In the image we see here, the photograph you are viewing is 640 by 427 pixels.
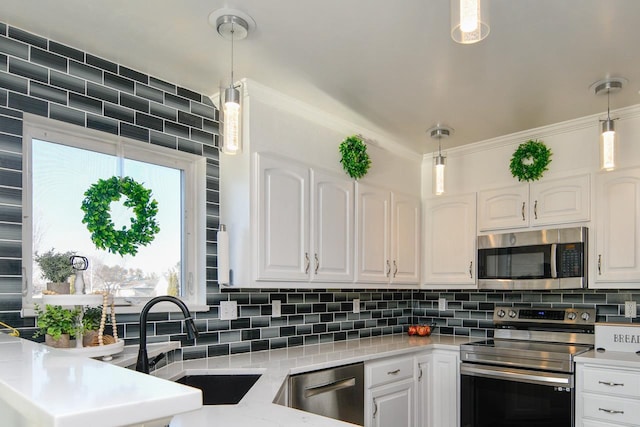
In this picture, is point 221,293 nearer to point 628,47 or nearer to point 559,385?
point 559,385

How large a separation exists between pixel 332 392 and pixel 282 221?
39.1 inches

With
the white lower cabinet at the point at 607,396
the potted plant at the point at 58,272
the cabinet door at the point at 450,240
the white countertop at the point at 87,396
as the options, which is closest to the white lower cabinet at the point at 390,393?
the cabinet door at the point at 450,240

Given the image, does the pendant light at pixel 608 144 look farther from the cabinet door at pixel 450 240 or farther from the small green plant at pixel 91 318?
the small green plant at pixel 91 318

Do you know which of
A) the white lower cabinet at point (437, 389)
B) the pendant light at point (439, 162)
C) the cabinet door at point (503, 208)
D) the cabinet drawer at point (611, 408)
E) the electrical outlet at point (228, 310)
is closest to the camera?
the cabinet drawer at point (611, 408)

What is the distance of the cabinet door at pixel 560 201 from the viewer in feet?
10.5

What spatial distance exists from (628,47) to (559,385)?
1.95m

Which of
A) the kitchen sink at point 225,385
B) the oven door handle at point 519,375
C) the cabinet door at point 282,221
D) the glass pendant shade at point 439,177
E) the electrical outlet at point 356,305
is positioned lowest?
the oven door handle at point 519,375

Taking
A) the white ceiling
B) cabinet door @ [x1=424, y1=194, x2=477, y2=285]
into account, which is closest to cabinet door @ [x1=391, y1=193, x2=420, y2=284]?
cabinet door @ [x1=424, y1=194, x2=477, y2=285]

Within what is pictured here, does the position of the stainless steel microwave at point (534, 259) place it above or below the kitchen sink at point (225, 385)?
above

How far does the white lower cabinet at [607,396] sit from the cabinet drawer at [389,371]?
3.36 ft

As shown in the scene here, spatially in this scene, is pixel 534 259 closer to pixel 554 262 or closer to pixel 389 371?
pixel 554 262

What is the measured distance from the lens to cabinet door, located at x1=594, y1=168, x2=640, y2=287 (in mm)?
2971

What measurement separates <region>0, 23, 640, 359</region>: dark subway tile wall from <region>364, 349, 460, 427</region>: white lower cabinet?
0.58 m

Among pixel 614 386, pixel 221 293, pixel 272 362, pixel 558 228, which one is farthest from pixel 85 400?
pixel 558 228
